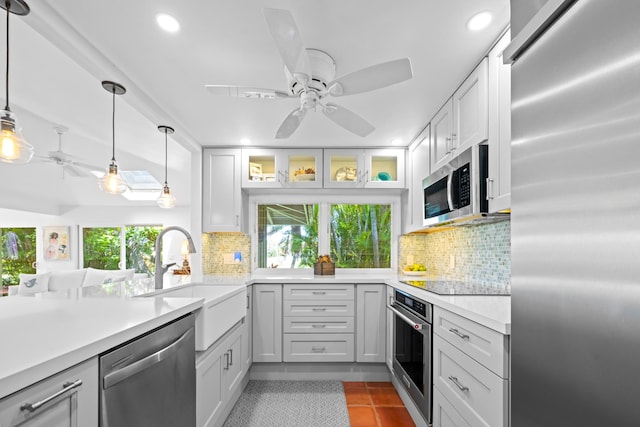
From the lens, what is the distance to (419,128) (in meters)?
2.88

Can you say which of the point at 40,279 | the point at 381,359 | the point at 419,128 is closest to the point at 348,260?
the point at 381,359

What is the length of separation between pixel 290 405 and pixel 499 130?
93.4 inches

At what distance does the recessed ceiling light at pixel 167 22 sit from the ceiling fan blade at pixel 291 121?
0.71 meters

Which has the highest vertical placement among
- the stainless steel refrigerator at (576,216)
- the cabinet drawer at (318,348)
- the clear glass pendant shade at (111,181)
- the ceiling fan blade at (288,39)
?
the ceiling fan blade at (288,39)

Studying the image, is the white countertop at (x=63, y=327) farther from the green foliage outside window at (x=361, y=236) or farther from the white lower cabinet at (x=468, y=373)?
the green foliage outside window at (x=361, y=236)

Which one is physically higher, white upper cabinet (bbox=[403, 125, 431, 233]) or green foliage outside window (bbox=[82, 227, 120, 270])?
white upper cabinet (bbox=[403, 125, 431, 233])

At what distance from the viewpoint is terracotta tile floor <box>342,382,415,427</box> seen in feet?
7.57

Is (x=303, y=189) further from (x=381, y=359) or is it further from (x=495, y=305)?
(x=495, y=305)

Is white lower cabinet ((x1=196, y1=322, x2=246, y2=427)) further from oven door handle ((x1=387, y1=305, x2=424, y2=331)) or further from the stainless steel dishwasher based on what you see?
oven door handle ((x1=387, y1=305, x2=424, y2=331))

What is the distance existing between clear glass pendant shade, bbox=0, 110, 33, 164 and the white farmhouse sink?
41.6 inches

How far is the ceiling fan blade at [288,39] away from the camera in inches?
46.6

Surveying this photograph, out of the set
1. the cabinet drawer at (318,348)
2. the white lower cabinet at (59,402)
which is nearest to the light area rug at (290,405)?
the cabinet drawer at (318,348)

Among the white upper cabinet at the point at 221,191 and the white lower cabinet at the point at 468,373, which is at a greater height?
the white upper cabinet at the point at 221,191

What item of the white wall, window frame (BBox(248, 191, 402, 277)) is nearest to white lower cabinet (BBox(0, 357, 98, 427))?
window frame (BBox(248, 191, 402, 277))
